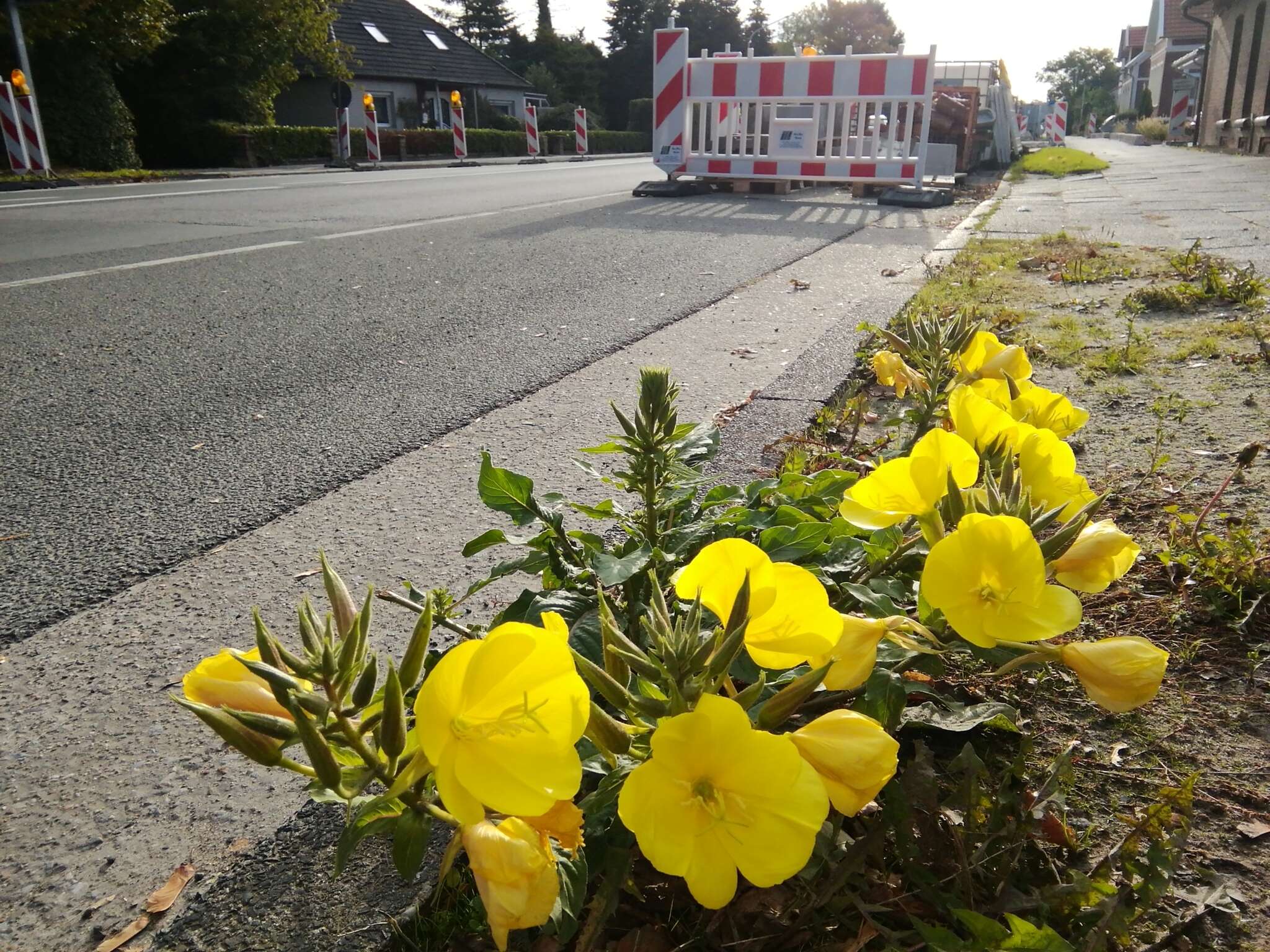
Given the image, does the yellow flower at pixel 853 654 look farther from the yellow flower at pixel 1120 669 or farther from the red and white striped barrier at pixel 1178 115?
the red and white striped barrier at pixel 1178 115

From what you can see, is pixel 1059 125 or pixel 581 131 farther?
pixel 1059 125

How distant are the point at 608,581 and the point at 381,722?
1.59ft

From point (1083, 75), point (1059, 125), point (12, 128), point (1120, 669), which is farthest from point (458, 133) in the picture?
point (1083, 75)

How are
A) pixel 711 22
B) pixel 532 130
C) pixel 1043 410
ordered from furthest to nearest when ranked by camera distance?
1. pixel 711 22
2. pixel 532 130
3. pixel 1043 410

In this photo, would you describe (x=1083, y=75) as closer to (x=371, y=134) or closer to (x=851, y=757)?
(x=371, y=134)

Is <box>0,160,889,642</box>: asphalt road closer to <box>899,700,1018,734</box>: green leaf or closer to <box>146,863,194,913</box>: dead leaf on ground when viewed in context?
<box>146,863,194,913</box>: dead leaf on ground

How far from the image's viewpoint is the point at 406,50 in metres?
36.2

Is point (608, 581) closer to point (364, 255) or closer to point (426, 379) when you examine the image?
point (426, 379)

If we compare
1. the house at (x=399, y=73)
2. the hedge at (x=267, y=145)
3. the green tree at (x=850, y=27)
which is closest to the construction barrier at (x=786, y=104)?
the hedge at (x=267, y=145)

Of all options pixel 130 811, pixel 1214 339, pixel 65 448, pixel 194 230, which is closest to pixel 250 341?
pixel 65 448

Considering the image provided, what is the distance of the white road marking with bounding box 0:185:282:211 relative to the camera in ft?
33.0

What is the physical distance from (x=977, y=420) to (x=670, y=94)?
11002 mm

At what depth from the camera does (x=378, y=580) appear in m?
1.95

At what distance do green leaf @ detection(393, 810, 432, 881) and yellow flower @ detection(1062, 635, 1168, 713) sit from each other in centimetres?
71
